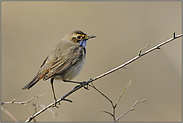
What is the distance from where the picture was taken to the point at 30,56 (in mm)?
9234

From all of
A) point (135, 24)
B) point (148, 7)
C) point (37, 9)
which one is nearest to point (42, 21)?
point (37, 9)

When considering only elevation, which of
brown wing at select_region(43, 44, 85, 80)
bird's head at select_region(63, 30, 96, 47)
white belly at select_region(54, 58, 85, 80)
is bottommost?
white belly at select_region(54, 58, 85, 80)

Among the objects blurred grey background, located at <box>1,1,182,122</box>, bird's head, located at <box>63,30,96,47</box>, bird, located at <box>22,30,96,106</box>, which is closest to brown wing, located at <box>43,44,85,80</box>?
bird, located at <box>22,30,96,106</box>

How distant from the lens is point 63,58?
4750mm

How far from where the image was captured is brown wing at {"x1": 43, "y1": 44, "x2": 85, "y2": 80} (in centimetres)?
454

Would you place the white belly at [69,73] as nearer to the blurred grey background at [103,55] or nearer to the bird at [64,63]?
the bird at [64,63]

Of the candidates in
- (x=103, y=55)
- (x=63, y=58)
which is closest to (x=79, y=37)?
(x=63, y=58)

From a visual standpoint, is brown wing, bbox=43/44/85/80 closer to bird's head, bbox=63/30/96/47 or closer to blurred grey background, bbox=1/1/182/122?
bird's head, bbox=63/30/96/47

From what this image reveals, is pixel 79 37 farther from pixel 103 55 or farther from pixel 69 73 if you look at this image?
pixel 103 55

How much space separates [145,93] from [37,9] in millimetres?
7048

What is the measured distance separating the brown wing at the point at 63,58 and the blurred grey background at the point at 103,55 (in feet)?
11.1

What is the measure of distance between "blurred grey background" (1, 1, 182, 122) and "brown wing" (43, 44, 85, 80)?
133 inches

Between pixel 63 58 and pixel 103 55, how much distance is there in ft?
16.2

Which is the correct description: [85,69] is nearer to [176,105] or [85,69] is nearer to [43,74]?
[176,105]
